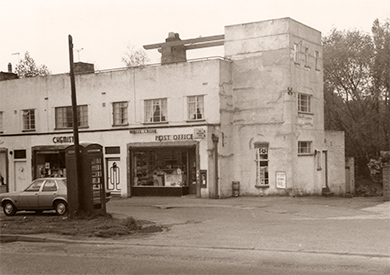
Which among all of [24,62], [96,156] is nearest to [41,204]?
[96,156]

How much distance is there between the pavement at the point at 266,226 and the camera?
555 inches

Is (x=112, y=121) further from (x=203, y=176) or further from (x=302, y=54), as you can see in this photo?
(x=302, y=54)

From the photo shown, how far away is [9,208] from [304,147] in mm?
15826

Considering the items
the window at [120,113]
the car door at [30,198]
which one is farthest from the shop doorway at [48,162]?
the car door at [30,198]

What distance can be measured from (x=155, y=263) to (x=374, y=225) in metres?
8.13

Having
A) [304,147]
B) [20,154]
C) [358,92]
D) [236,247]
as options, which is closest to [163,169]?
[304,147]

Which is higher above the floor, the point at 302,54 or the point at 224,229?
the point at 302,54

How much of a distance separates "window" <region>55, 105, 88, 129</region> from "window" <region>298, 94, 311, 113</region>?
40.5 feet

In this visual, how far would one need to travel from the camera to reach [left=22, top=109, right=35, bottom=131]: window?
121 feet

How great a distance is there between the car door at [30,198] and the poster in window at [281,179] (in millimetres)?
12373

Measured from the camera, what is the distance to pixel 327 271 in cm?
1060

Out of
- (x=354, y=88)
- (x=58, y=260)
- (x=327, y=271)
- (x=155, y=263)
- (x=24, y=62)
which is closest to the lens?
(x=327, y=271)

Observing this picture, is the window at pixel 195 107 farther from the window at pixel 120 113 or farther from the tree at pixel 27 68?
the tree at pixel 27 68

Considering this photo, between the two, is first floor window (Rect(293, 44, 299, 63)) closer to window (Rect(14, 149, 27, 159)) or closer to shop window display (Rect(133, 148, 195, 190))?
shop window display (Rect(133, 148, 195, 190))
